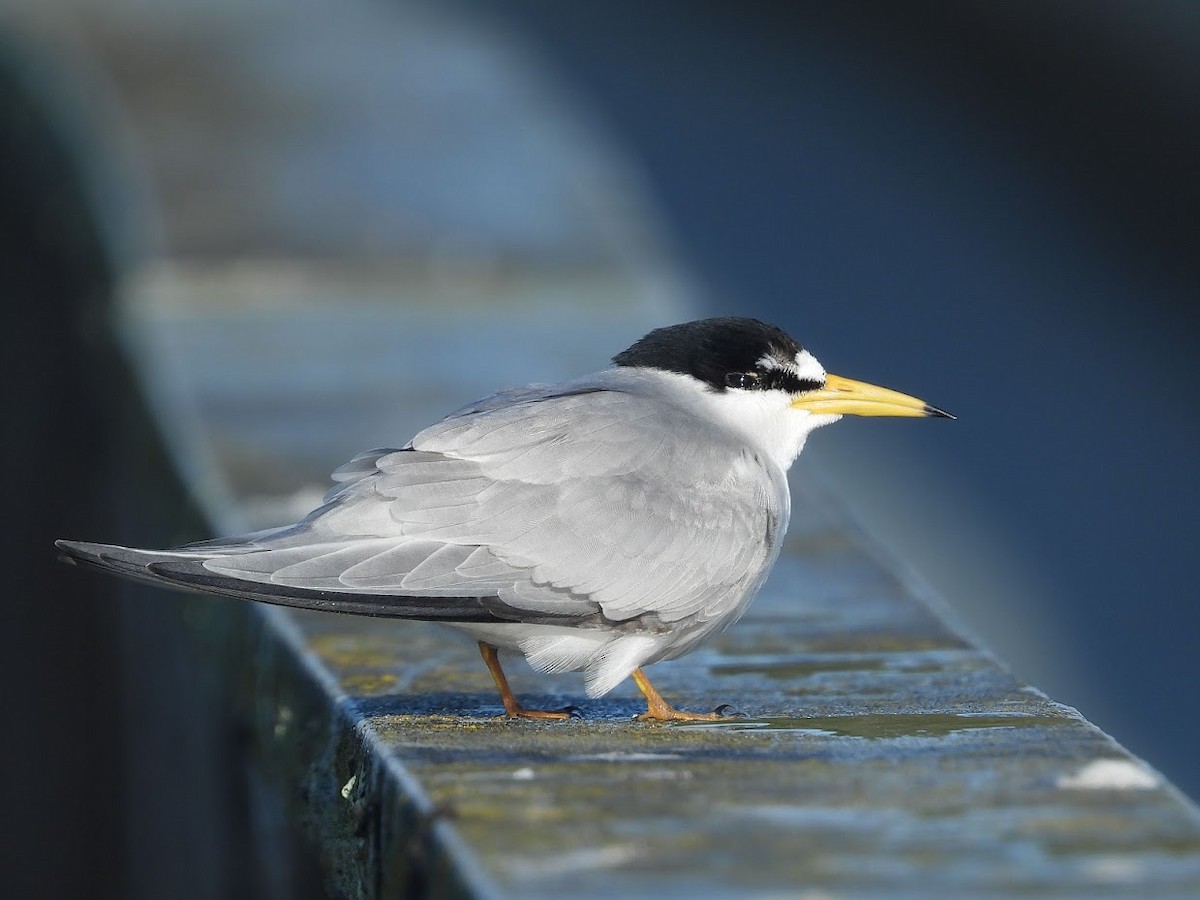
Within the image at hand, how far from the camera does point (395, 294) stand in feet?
27.1

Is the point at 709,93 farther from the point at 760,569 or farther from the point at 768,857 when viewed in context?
the point at 768,857

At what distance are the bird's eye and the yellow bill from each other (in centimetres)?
14

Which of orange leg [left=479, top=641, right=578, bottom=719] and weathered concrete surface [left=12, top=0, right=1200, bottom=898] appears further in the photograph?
orange leg [left=479, top=641, right=578, bottom=719]

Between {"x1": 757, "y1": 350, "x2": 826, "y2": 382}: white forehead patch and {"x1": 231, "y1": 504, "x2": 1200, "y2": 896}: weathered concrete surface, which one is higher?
{"x1": 757, "y1": 350, "x2": 826, "y2": 382}: white forehead patch

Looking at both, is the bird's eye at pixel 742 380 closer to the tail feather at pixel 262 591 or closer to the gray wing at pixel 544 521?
the gray wing at pixel 544 521

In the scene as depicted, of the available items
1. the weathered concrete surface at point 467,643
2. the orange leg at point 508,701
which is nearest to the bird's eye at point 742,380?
the weathered concrete surface at point 467,643

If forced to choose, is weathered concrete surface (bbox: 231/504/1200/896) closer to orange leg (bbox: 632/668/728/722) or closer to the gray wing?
orange leg (bbox: 632/668/728/722)

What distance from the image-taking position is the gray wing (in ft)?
13.1

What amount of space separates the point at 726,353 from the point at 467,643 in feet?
3.34

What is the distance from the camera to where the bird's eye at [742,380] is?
4.93 meters

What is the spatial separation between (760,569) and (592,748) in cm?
93

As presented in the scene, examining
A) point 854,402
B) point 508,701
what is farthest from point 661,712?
point 854,402

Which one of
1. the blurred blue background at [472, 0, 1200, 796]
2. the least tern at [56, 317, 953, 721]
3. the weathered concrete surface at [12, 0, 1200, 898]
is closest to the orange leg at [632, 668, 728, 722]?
the least tern at [56, 317, 953, 721]

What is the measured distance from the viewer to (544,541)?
4129 mm
